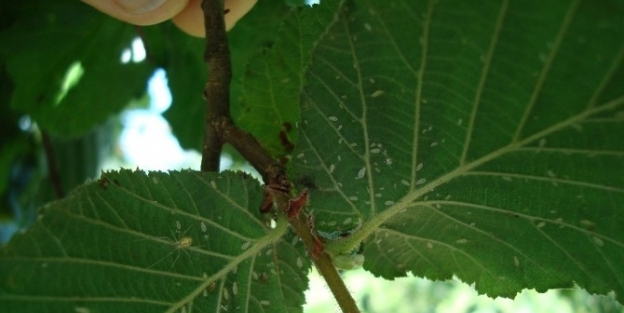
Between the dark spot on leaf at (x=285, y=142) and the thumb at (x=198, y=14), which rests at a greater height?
the thumb at (x=198, y=14)

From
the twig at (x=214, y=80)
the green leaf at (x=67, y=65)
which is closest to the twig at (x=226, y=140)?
the twig at (x=214, y=80)

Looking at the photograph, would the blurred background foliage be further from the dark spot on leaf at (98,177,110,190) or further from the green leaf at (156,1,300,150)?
the dark spot on leaf at (98,177,110,190)

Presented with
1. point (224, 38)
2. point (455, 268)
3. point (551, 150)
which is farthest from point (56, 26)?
point (551, 150)

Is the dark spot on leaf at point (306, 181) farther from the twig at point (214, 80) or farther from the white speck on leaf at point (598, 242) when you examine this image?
the white speck on leaf at point (598, 242)

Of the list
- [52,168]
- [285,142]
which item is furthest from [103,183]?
[52,168]

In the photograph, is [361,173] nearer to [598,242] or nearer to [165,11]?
[598,242]

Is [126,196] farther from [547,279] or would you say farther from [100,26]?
[100,26]
